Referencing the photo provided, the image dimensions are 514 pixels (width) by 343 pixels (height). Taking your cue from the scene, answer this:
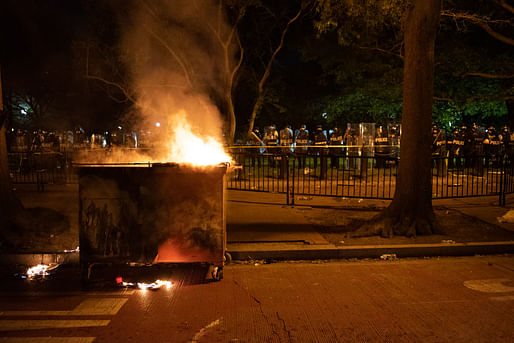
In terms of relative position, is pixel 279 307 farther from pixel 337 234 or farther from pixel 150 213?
pixel 337 234

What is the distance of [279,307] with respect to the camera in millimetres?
5062

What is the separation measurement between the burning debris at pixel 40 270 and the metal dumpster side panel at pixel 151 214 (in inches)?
39.5

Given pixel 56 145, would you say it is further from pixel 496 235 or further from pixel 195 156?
pixel 496 235

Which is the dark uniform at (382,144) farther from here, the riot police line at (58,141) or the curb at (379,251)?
the curb at (379,251)

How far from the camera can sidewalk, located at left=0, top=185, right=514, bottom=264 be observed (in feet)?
23.4

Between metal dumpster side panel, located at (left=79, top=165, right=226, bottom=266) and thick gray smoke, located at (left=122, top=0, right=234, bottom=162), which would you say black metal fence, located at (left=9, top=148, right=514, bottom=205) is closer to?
thick gray smoke, located at (left=122, top=0, right=234, bottom=162)

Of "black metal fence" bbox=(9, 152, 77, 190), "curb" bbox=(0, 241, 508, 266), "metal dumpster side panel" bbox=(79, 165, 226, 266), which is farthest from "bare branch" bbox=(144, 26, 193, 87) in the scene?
"metal dumpster side panel" bbox=(79, 165, 226, 266)

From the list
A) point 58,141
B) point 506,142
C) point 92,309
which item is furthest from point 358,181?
point 92,309

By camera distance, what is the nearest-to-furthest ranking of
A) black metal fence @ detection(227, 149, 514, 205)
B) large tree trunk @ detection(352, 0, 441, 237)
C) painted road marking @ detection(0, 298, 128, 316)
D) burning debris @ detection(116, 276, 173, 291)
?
painted road marking @ detection(0, 298, 128, 316) < burning debris @ detection(116, 276, 173, 291) < large tree trunk @ detection(352, 0, 441, 237) < black metal fence @ detection(227, 149, 514, 205)

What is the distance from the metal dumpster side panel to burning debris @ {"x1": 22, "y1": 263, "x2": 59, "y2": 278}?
3.29ft

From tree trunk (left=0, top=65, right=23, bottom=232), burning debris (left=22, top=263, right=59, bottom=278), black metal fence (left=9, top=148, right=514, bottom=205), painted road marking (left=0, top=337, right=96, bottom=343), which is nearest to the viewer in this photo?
painted road marking (left=0, top=337, right=96, bottom=343)

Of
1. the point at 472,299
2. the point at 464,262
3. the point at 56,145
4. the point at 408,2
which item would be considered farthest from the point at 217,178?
the point at 56,145

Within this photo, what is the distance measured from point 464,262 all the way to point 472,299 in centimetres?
176

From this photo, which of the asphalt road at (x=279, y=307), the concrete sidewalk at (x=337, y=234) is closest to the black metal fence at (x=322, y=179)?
the concrete sidewalk at (x=337, y=234)
